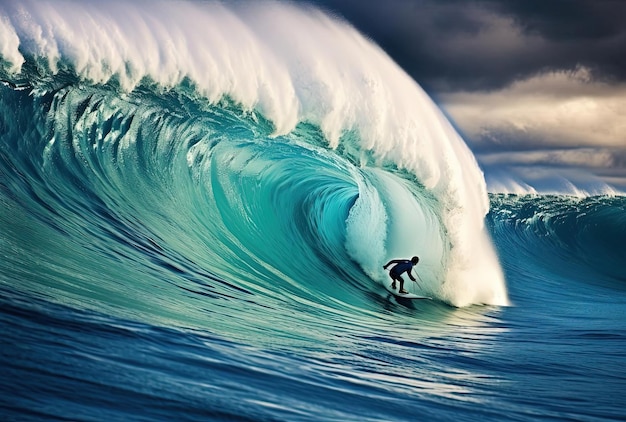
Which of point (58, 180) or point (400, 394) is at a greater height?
point (58, 180)

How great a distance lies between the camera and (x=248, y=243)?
1040cm

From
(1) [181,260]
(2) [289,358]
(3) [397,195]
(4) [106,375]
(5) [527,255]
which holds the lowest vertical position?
(4) [106,375]

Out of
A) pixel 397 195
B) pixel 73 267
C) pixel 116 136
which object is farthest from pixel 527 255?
pixel 73 267

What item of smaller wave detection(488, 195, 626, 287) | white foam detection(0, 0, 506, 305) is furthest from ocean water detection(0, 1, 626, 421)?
smaller wave detection(488, 195, 626, 287)

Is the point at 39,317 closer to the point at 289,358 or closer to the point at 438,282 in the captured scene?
the point at 289,358

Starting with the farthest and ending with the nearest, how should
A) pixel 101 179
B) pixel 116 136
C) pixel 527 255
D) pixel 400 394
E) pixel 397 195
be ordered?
1. pixel 527 255
2. pixel 397 195
3. pixel 116 136
4. pixel 101 179
5. pixel 400 394

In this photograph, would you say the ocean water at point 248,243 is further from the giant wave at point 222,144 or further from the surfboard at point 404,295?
the surfboard at point 404,295

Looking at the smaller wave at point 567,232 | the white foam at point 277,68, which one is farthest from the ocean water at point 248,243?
the smaller wave at point 567,232

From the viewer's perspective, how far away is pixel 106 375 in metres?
3.50

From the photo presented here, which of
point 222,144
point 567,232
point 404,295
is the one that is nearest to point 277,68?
point 222,144

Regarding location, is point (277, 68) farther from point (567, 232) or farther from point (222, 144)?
point (567, 232)

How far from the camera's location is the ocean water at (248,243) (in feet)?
13.0

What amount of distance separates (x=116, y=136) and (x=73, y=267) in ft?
15.1

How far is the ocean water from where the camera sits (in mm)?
3957
